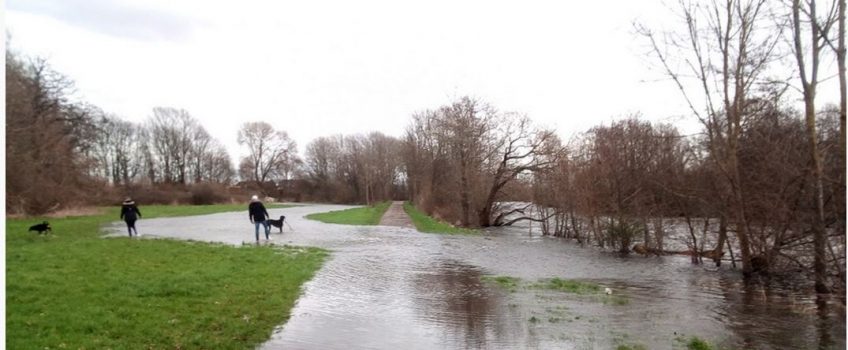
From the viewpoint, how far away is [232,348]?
597 cm

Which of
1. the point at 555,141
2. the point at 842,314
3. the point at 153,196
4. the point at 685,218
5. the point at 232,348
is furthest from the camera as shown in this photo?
the point at 153,196

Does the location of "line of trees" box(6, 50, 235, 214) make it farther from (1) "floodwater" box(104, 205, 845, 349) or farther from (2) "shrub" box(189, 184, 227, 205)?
(1) "floodwater" box(104, 205, 845, 349)

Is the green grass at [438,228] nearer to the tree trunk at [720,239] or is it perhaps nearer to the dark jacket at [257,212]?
the dark jacket at [257,212]

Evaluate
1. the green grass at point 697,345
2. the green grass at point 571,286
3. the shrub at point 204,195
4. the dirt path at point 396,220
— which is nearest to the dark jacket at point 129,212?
the dirt path at point 396,220

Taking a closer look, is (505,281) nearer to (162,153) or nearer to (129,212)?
(129,212)

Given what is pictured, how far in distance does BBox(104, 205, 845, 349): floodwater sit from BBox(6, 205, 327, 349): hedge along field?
0.56 meters

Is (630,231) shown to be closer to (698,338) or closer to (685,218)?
(685,218)

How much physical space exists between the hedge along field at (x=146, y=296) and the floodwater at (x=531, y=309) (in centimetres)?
56

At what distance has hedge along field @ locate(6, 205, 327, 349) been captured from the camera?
6180 millimetres

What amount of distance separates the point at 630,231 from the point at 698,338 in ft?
45.2

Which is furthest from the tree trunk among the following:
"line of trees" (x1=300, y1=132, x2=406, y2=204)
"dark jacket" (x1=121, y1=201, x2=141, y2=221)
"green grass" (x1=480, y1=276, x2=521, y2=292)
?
"line of trees" (x1=300, y1=132, x2=406, y2=204)

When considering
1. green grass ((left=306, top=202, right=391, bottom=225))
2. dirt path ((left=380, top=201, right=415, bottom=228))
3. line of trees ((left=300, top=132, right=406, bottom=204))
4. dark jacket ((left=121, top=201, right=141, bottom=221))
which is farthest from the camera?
line of trees ((left=300, top=132, right=406, bottom=204))

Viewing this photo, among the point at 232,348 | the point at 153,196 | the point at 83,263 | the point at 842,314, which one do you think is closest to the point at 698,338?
the point at 842,314

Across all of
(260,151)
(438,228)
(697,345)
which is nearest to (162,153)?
(260,151)
